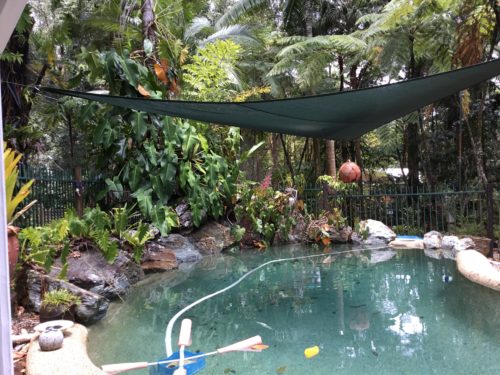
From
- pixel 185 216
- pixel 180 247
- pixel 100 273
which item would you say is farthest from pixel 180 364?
pixel 185 216

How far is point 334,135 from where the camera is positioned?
4.36m

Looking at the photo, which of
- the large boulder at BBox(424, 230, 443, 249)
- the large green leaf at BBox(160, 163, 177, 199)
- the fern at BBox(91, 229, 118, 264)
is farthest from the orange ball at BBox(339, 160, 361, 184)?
the fern at BBox(91, 229, 118, 264)

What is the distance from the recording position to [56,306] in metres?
3.32

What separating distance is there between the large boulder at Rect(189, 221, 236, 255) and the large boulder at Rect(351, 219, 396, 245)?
7.74ft

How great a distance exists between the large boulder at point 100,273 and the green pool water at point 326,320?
178 mm

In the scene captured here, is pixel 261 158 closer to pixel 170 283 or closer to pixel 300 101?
pixel 170 283

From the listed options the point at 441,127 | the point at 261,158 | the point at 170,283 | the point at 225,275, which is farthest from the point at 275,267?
the point at 261,158

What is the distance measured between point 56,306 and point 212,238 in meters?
4.01

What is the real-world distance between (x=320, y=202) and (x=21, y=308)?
6.13m

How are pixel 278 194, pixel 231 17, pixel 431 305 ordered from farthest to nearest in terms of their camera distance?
pixel 231 17 < pixel 278 194 < pixel 431 305

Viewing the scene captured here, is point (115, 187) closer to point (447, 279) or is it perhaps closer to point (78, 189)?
point (78, 189)

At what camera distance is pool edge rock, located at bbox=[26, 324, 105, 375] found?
2.33 m

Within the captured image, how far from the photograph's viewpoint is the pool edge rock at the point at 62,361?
233 centimetres

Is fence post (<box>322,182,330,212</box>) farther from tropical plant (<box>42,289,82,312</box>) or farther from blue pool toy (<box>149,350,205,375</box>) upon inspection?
blue pool toy (<box>149,350,205,375</box>)
